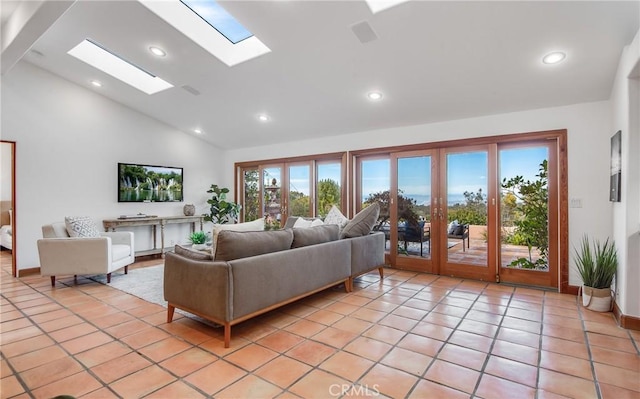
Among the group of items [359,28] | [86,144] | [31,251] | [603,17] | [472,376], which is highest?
[359,28]

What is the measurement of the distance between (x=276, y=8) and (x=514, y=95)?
2886 millimetres

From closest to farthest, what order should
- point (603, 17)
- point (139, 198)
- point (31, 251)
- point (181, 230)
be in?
point (603, 17), point (31, 251), point (139, 198), point (181, 230)

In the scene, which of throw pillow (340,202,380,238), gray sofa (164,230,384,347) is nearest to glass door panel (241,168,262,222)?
throw pillow (340,202,380,238)

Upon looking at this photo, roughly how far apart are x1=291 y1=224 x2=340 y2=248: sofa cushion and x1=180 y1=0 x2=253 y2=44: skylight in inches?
90.0

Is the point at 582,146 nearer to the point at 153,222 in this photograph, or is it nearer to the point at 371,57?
the point at 371,57

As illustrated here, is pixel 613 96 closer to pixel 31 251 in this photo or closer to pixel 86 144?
pixel 86 144

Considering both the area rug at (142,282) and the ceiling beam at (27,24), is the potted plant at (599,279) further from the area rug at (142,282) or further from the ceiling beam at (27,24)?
the ceiling beam at (27,24)

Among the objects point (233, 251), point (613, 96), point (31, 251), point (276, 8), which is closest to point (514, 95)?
point (613, 96)

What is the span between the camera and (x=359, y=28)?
289 centimetres

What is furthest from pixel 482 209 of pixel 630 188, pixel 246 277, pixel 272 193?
pixel 272 193

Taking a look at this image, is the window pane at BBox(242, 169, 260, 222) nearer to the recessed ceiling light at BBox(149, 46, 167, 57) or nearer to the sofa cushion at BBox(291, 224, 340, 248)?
the recessed ceiling light at BBox(149, 46, 167, 57)

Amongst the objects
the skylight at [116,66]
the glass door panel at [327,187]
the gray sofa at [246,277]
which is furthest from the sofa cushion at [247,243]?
the skylight at [116,66]

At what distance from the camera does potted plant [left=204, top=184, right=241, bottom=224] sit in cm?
684

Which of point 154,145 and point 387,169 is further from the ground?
point 154,145
